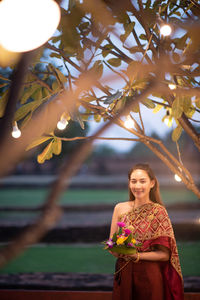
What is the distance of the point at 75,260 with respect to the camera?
5.34m

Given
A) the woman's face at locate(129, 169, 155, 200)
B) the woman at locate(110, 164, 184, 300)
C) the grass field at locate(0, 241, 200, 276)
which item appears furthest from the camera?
the grass field at locate(0, 241, 200, 276)

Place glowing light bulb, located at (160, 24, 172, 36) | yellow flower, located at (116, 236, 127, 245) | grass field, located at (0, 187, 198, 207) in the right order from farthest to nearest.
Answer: grass field, located at (0, 187, 198, 207)
yellow flower, located at (116, 236, 127, 245)
glowing light bulb, located at (160, 24, 172, 36)

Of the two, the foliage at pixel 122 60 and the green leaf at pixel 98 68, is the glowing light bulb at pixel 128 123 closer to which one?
the foliage at pixel 122 60

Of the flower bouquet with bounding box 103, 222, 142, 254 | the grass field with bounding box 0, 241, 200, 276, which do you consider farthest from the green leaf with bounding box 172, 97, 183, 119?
the grass field with bounding box 0, 241, 200, 276

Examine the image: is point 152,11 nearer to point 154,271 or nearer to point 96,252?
point 154,271

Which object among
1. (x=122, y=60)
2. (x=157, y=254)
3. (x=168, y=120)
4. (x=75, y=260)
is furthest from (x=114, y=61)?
(x=75, y=260)

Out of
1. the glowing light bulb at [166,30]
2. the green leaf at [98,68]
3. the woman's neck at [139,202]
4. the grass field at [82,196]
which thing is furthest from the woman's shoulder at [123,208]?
the grass field at [82,196]

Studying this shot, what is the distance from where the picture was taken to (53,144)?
1271mm

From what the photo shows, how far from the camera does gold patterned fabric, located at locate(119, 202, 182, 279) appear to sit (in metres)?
1.55

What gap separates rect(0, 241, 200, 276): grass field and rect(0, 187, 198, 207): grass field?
7355mm

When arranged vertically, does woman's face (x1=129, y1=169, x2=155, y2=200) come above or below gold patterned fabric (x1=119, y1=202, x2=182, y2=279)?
above

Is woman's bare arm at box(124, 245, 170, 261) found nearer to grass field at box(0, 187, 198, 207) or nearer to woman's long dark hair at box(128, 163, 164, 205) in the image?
woman's long dark hair at box(128, 163, 164, 205)

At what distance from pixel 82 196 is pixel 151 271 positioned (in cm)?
1411

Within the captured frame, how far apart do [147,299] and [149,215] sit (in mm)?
417
